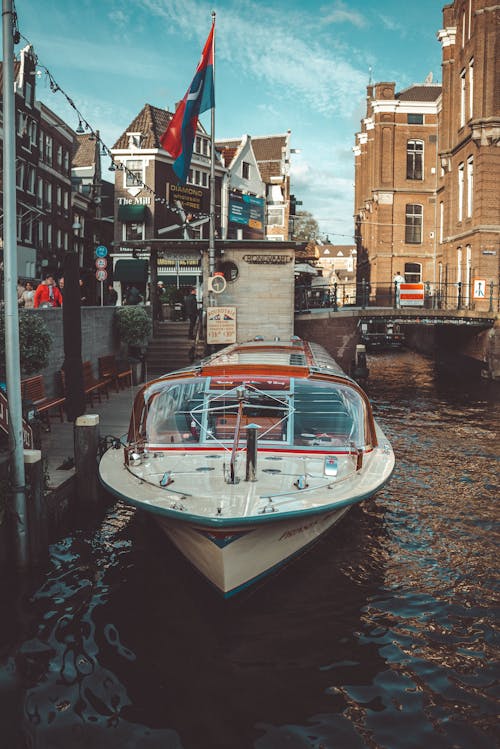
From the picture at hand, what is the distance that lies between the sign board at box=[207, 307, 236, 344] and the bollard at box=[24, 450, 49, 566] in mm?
11134

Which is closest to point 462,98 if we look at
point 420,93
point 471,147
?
point 471,147

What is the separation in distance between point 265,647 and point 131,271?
38.0 meters

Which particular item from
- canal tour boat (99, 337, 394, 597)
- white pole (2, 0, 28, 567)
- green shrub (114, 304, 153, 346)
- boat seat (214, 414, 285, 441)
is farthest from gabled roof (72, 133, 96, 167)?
boat seat (214, 414, 285, 441)

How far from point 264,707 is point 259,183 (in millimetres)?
53317

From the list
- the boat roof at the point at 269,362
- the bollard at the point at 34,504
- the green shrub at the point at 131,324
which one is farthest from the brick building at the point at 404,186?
the bollard at the point at 34,504

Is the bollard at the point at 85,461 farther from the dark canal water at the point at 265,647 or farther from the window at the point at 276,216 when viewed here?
the window at the point at 276,216

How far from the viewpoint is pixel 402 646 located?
21.9ft

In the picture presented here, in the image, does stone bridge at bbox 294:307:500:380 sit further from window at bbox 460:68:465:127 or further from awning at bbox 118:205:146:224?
awning at bbox 118:205:146:224

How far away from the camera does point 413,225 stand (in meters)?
48.9

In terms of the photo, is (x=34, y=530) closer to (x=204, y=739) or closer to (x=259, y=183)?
(x=204, y=739)

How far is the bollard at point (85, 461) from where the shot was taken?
987cm

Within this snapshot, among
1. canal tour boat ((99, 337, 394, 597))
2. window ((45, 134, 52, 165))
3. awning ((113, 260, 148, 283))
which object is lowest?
canal tour boat ((99, 337, 394, 597))

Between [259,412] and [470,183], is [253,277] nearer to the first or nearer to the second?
[259,412]

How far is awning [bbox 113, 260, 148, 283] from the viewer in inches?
1670
